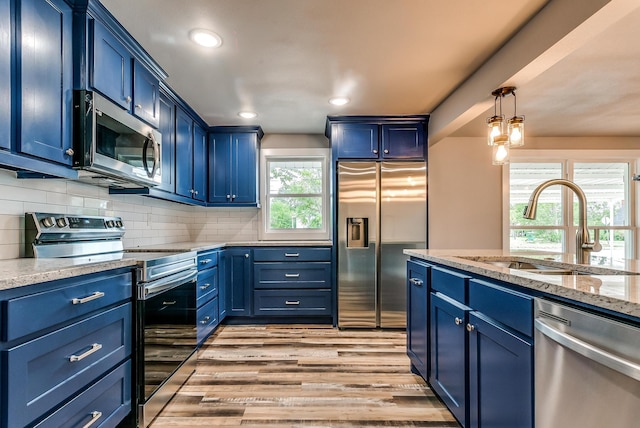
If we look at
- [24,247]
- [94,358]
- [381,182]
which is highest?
[381,182]

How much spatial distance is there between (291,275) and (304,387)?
148 cm

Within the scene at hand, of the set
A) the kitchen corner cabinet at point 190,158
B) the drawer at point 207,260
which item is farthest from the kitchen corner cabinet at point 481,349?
the kitchen corner cabinet at point 190,158

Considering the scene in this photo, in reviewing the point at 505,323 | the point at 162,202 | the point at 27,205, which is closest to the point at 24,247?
the point at 27,205

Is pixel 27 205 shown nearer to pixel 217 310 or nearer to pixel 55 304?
pixel 55 304

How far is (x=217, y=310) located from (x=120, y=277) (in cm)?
178

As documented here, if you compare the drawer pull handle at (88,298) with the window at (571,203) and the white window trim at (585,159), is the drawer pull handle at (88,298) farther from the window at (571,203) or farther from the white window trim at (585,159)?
the white window trim at (585,159)

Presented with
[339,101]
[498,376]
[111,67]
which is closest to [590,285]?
[498,376]

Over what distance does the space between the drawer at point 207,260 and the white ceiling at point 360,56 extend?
140 cm

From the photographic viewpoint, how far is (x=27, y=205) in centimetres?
178

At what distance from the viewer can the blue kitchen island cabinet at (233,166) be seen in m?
3.85

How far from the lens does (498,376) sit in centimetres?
128

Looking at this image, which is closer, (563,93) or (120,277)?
(120,277)

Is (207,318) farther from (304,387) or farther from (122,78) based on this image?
(122,78)

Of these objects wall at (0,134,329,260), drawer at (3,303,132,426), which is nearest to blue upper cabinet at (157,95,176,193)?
wall at (0,134,329,260)
